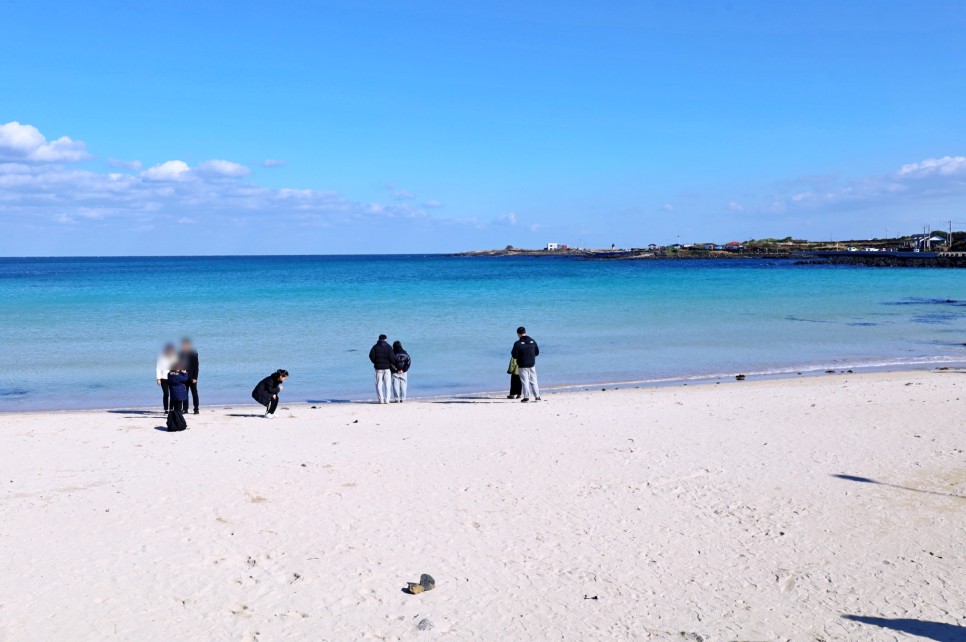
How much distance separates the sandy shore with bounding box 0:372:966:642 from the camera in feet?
19.7

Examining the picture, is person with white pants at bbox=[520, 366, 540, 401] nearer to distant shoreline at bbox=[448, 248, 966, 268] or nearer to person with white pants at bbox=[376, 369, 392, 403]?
person with white pants at bbox=[376, 369, 392, 403]

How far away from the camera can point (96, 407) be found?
1659cm

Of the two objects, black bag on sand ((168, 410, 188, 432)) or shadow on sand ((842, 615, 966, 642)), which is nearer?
shadow on sand ((842, 615, 966, 642))

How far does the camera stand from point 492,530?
309 inches

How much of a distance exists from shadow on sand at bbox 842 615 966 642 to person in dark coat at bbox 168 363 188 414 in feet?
36.6

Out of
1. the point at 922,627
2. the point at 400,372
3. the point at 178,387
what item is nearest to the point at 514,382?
the point at 400,372

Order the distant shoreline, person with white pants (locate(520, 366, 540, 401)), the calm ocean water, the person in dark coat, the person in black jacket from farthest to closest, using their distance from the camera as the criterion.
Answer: the distant shoreline, the calm ocean water, person with white pants (locate(520, 366, 540, 401)), the person in black jacket, the person in dark coat

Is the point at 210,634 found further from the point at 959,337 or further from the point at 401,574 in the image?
the point at 959,337

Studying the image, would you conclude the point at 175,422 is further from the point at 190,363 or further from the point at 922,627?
the point at 922,627

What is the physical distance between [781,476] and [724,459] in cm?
95

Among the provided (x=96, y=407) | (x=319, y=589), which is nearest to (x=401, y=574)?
(x=319, y=589)

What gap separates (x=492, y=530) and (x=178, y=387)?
788cm

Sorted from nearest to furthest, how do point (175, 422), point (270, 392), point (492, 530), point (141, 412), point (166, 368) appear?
point (492, 530) → point (175, 422) → point (270, 392) → point (166, 368) → point (141, 412)

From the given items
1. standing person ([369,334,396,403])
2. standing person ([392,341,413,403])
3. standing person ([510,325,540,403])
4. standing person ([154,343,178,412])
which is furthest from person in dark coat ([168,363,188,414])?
standing person ([510,325,540,403])
